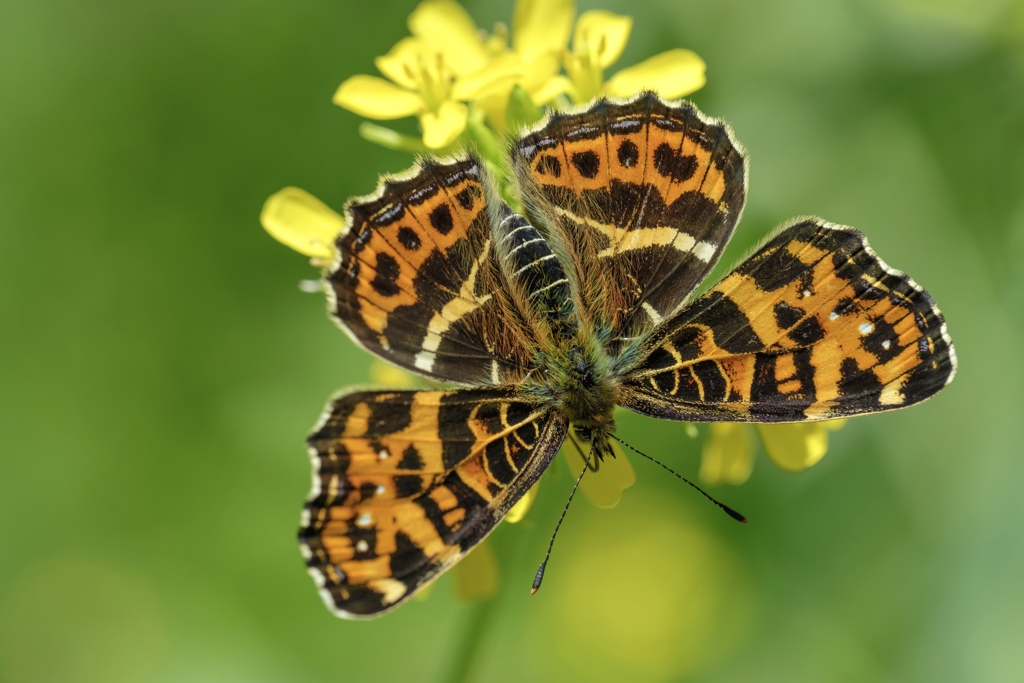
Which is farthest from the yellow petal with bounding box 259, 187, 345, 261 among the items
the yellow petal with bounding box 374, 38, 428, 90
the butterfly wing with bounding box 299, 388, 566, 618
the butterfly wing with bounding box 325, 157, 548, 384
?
the butterfly wing with bounding box 299, 388, 566, 618

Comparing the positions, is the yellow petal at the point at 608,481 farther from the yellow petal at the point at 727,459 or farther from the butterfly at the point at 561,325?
the yellow petal at the point at 727,459

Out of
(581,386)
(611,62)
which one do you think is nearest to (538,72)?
(611,62)

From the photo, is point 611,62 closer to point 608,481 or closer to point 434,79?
point 434,79

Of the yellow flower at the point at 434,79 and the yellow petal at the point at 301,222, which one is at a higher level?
the yellow flower at the point at 434,79

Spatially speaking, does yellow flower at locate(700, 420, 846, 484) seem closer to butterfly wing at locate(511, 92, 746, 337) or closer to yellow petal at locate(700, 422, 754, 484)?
yellow petal at locate(700, 422, 754, 484)

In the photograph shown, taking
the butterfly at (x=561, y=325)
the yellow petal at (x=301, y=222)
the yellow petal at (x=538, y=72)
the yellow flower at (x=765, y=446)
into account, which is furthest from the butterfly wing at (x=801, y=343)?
the yellow petal at (x=301, y=222)

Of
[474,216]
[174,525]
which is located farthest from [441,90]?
[174,525]
